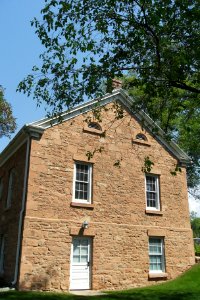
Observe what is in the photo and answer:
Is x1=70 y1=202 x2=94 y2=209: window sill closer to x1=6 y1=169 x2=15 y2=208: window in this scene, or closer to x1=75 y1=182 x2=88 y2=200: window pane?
x1=75 y1=182 x2=88 y2=200: window pane

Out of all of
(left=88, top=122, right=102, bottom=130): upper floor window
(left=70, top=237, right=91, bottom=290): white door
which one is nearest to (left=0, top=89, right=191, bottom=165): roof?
(left=88, top=122, right=102, bottom=130): upper floor window

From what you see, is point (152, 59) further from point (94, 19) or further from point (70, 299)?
point (70, 299)

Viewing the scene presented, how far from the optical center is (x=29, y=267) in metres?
13.5

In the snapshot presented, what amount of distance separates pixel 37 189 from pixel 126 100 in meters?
7.43

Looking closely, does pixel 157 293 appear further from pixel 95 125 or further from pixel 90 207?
pixel 95 125

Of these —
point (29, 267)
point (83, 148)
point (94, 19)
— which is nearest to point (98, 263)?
point (29, 267)

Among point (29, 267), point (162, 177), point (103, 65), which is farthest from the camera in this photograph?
point (162, 177)

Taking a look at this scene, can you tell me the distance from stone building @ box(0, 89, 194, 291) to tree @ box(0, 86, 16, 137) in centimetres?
1164

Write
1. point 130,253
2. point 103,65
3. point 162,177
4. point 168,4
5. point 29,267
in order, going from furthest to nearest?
point 162,177 < point 130,253 < point 29,267 < point 103,65 < point 168,4

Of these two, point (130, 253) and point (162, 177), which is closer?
point (130, 253)

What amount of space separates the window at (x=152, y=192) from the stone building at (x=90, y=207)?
0.18ft

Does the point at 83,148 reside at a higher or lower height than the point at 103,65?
lower

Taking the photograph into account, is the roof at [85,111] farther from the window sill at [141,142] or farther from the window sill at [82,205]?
the window sill at [82,205]

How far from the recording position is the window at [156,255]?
55.9 feet
